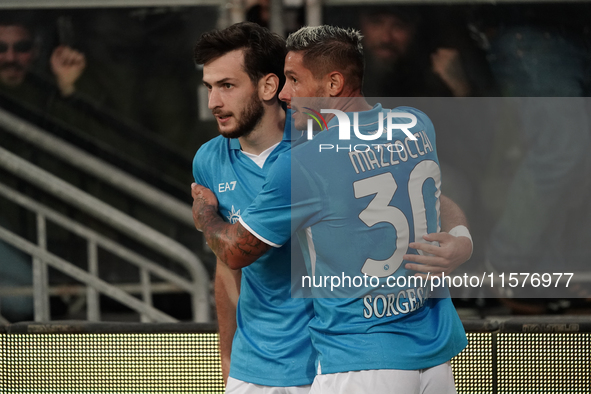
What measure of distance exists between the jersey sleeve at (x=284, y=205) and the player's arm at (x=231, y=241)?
0.03 m

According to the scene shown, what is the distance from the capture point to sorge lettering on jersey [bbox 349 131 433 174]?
1.76 metres

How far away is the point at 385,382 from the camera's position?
1.69m

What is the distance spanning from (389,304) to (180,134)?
8.76ft

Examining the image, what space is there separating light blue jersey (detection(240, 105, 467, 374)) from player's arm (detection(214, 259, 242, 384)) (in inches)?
18.6

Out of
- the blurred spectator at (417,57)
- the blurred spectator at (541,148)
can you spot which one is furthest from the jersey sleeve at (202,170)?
the blurred spectator at (541,148)

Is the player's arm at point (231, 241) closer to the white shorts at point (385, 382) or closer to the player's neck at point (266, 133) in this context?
the player's neck at point (266, 133)

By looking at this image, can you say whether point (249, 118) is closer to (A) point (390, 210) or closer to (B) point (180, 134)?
(A) point (390, 210)

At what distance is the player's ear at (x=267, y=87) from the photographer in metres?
2.08

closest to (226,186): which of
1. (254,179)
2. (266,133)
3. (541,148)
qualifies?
(254,179)

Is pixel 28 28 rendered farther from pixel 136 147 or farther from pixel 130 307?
pixel 130 307

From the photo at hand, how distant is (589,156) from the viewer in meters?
4.02

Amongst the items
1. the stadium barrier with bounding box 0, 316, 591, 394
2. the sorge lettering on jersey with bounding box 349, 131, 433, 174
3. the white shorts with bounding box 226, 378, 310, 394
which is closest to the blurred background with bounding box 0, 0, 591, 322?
the stadium barrier with bounding box 0, 316, 591, 394

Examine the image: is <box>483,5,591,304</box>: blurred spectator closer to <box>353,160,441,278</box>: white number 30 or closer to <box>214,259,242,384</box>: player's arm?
<box>214,259,242,384</box>: player's arm

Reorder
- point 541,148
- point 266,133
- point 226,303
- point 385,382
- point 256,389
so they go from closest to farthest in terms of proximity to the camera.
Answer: point 385,382 → point 256,389 → point 266,133 → point 226,303 → point 541,148
